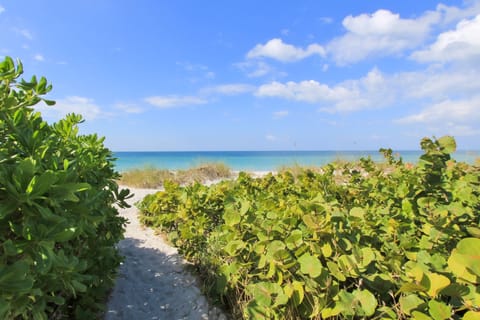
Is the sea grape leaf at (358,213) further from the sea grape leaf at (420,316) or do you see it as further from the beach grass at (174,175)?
the beach grass at (174,175)

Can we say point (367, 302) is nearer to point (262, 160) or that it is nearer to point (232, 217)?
point (232, 217)

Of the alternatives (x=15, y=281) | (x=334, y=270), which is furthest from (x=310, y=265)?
(x=15, y=281)

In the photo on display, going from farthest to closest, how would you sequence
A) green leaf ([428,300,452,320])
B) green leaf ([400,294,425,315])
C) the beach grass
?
the beach grass → green leaf ([400,294,425,315]) → green leaf ([428,300,452,320])

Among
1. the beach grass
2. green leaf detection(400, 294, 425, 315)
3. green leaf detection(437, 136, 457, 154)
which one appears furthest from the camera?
the beach grass

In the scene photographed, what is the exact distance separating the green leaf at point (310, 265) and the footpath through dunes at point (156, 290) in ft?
3.63

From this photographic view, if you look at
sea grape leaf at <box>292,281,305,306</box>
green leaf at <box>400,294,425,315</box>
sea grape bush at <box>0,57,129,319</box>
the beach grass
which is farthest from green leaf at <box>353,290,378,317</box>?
the beach grass

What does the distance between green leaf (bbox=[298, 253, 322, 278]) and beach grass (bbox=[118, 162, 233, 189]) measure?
279 inches

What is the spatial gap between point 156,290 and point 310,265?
1813mm

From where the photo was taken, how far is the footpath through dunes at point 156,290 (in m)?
2.17

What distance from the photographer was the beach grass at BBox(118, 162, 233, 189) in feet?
30.3

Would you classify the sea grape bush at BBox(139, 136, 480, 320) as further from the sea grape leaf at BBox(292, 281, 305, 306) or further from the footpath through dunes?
the footpath through dunes

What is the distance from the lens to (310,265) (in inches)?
49.3

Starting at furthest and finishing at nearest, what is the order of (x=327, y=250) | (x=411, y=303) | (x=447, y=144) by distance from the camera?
1. (x=447, y=144)
2. (x=327, y=250)
3. (x=411, y=303)

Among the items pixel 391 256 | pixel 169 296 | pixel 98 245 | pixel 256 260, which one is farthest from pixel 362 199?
pixel 98 245
